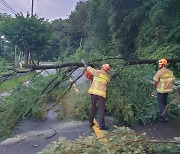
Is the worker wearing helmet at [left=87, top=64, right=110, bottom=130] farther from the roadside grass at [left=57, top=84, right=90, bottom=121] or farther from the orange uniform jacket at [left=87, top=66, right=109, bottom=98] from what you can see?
the roadside grass at [left=57, top=84, right=90, bottom=121]

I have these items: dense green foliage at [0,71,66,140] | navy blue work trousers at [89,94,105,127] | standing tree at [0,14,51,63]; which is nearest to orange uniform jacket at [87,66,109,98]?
navy blue work trousers at [89,94,105,127]

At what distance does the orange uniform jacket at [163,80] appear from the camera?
321 inches

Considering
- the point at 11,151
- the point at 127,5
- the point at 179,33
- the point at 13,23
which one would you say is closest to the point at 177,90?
the point at 11,151

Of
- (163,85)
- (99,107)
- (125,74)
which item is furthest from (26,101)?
(163,85)

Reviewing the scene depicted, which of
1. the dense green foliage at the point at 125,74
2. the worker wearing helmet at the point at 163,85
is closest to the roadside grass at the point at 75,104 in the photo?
the dense green foliage at the point at 125,74

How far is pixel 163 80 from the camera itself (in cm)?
821

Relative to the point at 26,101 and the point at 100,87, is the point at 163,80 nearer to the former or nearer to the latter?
the point at 100,87

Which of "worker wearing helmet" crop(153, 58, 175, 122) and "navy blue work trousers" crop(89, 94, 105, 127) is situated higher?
"worker wearing helmet" crop(153, 58, 175, 122)

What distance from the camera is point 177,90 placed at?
906 centimetres

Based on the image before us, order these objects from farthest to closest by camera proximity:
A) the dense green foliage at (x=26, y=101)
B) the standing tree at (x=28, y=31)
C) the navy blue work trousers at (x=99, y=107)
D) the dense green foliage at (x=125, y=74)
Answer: the standing tree at (x=28, y=31)
the dense green foliage at (x=125, y=74)
the dense green foliage at (x=26, y=101)
the navy blue work trousers at (x=99, y=107)

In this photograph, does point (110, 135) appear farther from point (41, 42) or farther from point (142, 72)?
point (41, 42)

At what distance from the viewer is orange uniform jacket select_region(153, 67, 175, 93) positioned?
A: 26.8 ft

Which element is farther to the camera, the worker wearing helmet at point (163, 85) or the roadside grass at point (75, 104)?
the roadside grass at point (75, 104)

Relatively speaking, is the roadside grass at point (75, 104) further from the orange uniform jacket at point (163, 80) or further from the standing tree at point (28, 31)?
the standing tree at point (28, 31)
